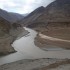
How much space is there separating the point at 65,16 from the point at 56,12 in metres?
16.8

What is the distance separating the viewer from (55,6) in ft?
521

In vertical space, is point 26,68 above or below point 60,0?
below

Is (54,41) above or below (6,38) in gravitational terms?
below

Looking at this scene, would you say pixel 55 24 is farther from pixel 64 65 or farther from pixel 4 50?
pixel 64 65

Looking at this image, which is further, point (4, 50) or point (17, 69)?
point (4, 50)

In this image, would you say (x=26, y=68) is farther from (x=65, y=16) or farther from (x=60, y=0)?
(x=60, y=0)

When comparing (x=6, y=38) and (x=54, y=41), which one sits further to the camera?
(x=6, y=38)

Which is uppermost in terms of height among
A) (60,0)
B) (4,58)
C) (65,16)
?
(60,0)

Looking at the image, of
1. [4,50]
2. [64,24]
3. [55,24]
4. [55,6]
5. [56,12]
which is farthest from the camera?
[55,6]

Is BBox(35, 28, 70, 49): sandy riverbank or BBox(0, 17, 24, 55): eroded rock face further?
BBox(35, 28, 70, 49): sandy riverbank

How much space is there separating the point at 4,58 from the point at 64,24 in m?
71.5

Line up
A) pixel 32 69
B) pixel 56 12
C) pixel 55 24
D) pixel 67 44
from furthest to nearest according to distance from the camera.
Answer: pixel 56 12 → pixel 55 24 → pixel 67 44 → pixel 32 69

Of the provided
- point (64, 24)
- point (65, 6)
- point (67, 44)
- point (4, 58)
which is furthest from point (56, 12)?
point (4, 58)

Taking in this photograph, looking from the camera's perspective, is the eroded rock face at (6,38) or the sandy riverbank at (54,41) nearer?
the eroded rock face at (6,38)
